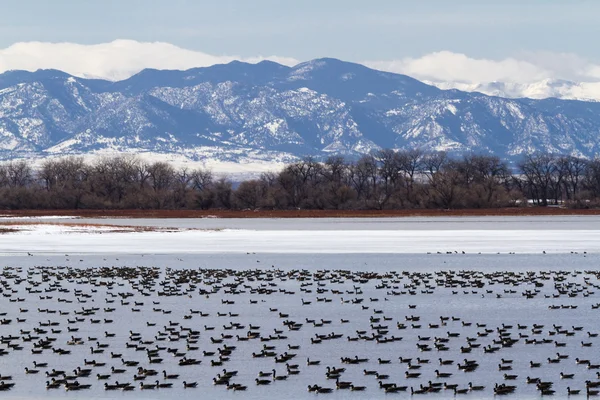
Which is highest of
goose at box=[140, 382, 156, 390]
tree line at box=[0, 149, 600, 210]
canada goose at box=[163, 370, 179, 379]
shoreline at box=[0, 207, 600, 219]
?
tree line at box=[0, 149, 600, 210]

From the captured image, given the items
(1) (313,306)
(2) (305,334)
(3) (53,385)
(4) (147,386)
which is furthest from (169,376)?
(1) (313,306)

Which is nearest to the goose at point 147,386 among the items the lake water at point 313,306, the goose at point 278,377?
the lake water at point 313,306

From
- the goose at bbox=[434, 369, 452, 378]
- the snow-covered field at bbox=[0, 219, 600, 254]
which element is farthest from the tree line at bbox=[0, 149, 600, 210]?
the goose at bbox=[434, 369, 452, 378]

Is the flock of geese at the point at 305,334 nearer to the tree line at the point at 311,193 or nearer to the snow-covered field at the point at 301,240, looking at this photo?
the snow-covered field at the point at 301,240

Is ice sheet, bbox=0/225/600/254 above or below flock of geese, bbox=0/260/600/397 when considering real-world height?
above

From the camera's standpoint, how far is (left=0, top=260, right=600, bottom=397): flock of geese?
24141 mm

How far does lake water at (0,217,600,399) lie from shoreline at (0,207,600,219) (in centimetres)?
6171

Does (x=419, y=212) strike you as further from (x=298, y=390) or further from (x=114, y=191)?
(x=298, y=390)

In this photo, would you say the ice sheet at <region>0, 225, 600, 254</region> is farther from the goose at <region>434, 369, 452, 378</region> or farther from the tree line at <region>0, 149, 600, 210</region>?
the tree line at <region>0, 149, 600, 210</region>

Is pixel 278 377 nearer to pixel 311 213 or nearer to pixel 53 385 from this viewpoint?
pixel 53 385

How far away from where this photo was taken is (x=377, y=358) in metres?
26.6

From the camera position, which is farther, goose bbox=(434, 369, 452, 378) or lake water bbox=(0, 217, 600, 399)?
lake water bbox=(0, 217, 600, 399)

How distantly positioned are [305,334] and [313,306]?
640 cm

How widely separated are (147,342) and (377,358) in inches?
256
